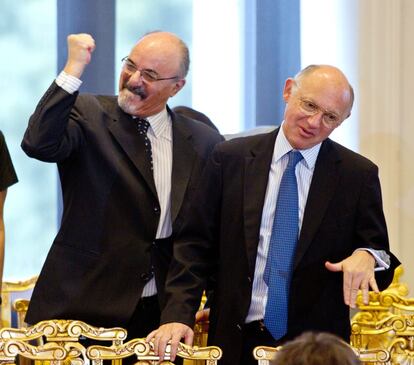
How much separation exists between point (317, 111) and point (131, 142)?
0.62 m

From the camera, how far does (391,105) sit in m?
4.85

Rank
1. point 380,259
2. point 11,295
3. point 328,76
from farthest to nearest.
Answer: point 11,295
point 328,76
point 380,259

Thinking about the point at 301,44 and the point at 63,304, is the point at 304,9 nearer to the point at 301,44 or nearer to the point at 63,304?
the point at 301,44

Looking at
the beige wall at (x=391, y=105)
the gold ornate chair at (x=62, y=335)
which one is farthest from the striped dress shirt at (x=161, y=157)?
the beige wall at (x=391, y=105)

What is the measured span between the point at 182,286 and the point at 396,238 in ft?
5.98

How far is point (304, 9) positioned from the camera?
A: 16.4 ft

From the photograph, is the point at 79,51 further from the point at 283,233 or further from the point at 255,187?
the point at 283,233

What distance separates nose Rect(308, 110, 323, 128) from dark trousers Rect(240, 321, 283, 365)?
62 cm

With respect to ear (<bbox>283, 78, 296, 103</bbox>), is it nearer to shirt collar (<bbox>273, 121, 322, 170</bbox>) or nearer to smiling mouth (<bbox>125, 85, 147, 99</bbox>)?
shirt collar (<bbox>273, 121, 322, 170</bbox>)

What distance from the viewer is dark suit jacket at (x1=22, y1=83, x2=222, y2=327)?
3.42 m

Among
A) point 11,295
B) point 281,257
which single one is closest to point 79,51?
point 281,257

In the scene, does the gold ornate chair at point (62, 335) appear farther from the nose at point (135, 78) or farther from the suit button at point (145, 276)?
the nose at point (135, 78)

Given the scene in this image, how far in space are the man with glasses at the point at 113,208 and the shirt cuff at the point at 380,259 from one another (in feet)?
2.11

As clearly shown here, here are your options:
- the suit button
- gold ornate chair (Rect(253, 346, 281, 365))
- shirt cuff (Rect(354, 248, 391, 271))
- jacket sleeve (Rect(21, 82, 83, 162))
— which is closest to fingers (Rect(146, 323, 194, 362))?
gold ornate chair (Rect(253, 346, 281, 365))
